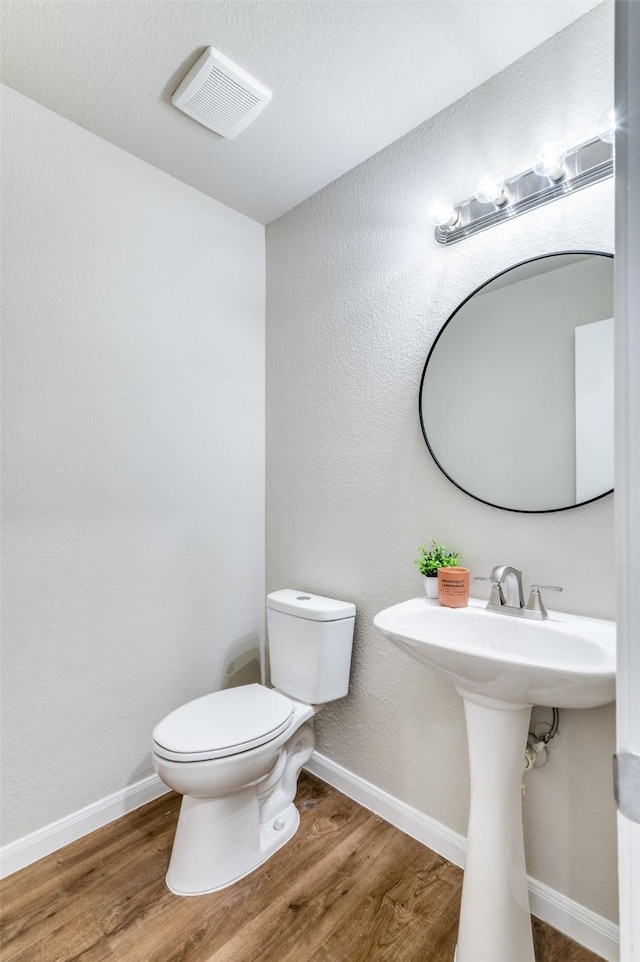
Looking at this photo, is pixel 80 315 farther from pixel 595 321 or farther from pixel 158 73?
pixel 595 321

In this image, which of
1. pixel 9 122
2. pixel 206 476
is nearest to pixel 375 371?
pixel 206 476

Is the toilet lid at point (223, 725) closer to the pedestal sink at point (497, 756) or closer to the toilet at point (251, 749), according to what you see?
the toilet at point (251, 749)

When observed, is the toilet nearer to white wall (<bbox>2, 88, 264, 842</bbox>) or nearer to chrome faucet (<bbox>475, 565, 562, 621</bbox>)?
white wall (<bbox>2, 88, 264, 842</bbox>)

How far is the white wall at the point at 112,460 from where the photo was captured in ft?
4.92

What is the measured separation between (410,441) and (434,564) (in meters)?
0.43

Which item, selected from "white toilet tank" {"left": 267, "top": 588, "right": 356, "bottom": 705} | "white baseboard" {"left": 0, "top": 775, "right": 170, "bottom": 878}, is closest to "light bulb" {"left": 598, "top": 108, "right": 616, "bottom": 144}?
"white toilet tank" {"left": 267, "top": 588, "right": 356, "bottom": 705}

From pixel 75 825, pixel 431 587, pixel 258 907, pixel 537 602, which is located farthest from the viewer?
pixel 75 825

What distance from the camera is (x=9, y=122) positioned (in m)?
1.48

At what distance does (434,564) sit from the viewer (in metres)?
1.45

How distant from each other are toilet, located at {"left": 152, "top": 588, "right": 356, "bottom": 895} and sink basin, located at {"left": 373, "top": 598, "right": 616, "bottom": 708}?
490mm

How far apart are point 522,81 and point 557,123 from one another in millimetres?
204

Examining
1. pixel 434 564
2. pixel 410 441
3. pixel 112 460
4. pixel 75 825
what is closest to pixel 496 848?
pixel 434 564

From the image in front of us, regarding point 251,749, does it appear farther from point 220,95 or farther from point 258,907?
point 220,95

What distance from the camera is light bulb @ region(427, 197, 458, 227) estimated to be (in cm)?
145
